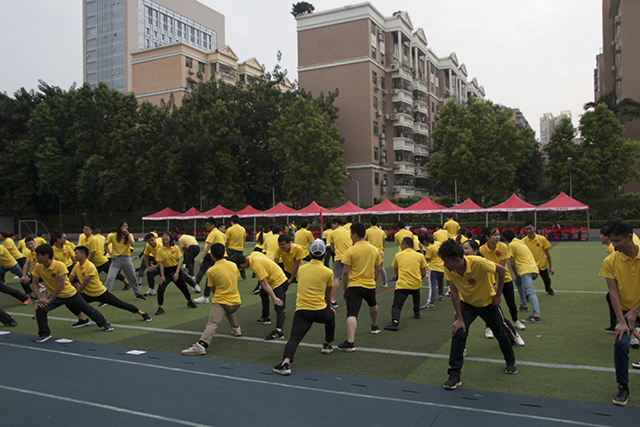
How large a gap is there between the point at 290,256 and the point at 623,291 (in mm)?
5627

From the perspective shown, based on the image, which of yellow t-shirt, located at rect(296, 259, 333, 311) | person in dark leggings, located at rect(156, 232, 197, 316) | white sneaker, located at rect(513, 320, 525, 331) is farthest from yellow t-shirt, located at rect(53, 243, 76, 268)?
white sneaker, located at rect(513, 320, 525, 331)

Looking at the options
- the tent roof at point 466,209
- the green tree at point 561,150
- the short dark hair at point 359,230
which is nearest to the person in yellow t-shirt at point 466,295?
the short dark hair at point 359,230

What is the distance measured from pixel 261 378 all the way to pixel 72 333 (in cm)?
440

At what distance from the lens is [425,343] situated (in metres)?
6.98

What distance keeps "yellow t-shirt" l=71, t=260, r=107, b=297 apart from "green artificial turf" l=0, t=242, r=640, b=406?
70cm

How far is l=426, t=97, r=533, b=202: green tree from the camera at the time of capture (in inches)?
1652

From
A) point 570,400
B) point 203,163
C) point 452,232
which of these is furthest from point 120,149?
point 570,400

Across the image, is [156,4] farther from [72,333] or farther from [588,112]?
[72,333]

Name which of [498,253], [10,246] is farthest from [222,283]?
[10,246]

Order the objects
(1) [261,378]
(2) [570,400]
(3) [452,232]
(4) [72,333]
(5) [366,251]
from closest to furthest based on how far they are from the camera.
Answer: (2) [570,400] → (1) [261,378] → (5) [366,251] → (4) [72,333] → (3) [452,232]

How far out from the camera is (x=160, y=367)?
6078 millimetres

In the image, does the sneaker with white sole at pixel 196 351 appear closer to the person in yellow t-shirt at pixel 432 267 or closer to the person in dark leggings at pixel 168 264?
the person in dark leggings at pixel 168 264

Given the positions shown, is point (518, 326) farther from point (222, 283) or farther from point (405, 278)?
point (222, 283)

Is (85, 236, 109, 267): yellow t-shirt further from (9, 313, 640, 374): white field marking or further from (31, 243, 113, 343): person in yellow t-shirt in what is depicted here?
(31, 243, 113, 343): person in yellow t-shirt
